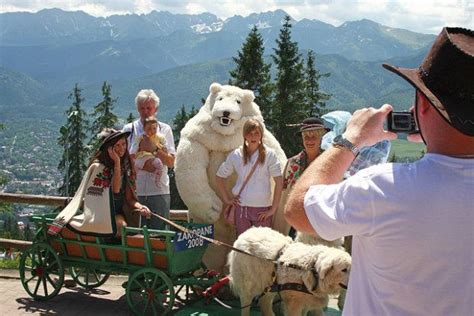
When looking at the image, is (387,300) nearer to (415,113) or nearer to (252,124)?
(415,113)

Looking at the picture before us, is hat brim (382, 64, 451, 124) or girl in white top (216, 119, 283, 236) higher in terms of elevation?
hat brim (382, 64, 451, 124)

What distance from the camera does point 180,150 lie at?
249 inches

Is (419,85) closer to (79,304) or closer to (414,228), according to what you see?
(414,228)

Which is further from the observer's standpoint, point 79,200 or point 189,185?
point 189,185

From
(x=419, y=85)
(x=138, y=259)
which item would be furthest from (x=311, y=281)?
(x=419, y=85)

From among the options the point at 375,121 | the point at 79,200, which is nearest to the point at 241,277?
the point at 79,200

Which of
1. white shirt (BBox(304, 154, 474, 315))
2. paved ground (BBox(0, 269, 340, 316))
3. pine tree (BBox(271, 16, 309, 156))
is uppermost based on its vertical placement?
pine tree (BBox(271, 16, 309, 156))

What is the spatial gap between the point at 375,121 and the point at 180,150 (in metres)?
4.63

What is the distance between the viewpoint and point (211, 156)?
6305 millimetres

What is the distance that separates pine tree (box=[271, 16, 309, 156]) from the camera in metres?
29.7

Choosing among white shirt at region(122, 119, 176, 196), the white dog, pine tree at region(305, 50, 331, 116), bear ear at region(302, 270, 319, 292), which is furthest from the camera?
pine tree at region(305, 50, 331, 116)

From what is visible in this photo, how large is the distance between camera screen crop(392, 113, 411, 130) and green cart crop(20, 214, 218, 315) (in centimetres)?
352

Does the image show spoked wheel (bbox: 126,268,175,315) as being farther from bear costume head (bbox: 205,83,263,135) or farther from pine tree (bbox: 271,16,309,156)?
pine tree (bbox: 271,16,309,156)

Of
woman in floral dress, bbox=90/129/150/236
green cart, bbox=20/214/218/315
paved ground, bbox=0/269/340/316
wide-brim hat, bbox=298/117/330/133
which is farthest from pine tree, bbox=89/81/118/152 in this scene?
wide-brim hat, bbox=298/117/330/133
